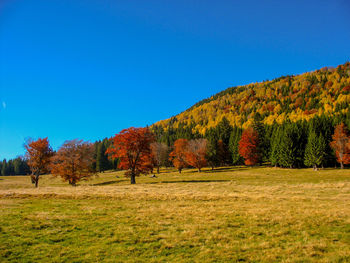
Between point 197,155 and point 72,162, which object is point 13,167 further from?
point 197,155

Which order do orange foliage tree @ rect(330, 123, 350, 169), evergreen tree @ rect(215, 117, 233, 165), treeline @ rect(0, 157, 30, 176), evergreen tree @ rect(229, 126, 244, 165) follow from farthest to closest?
1. treeline @ rect(0, 157, 30, 176)
2. evergreen tree @ rect(215, 117, 233, 165)
3. evergreen tree @ rect(229, 126, 244, 165)
4. orange foliage tree @ rect(330, 123, 350, 169)

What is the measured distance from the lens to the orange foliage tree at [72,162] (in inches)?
1615

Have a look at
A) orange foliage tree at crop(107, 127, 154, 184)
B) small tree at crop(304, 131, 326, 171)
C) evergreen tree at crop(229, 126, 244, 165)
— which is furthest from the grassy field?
evergreen tree at crop(229, 126, 244, 165)

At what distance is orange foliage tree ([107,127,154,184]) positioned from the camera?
40.3m

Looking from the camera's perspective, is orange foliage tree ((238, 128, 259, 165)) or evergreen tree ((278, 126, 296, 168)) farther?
orange foliage tree ((238, 128, 259, 165))

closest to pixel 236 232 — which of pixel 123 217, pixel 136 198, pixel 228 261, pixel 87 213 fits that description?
pixel 228 261

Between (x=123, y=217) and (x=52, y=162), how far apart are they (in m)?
39.0

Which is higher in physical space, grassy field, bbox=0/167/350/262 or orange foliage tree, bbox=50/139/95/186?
orange foliage tree, bbox=50/139/95/186

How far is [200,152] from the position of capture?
74812 mm

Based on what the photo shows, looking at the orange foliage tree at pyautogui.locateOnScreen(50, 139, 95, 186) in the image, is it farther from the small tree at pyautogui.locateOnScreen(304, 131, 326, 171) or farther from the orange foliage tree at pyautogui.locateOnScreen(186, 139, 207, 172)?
the small tree at pyautogui.locateOnScreen(304, 131, 326, 171)

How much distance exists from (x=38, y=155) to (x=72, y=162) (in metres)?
9.05

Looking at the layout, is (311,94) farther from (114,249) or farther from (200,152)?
(114,249)

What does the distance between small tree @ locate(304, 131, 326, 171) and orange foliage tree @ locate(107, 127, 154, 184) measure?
172 feet

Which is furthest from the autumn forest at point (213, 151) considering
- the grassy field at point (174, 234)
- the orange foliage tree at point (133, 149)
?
the grassy field at point (174, 234)
